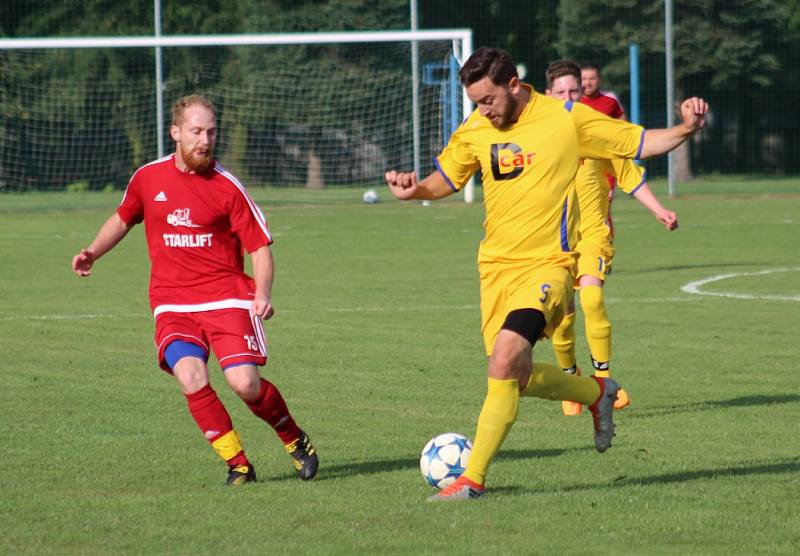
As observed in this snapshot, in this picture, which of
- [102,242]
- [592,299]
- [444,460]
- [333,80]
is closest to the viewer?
[444,460]

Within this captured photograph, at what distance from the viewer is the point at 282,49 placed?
39.2 metres

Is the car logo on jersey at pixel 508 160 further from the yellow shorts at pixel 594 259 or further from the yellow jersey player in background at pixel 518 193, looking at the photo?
the yellow shorts at pixel 594 259

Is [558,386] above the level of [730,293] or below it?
above

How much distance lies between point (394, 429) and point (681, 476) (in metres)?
1.89

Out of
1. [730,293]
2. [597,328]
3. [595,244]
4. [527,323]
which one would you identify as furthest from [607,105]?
[730,293]

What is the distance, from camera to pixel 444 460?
650cm

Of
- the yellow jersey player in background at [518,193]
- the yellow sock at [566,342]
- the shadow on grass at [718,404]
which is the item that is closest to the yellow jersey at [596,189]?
the yellow sock at [566,342]

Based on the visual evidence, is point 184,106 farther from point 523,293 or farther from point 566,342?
point 566,342

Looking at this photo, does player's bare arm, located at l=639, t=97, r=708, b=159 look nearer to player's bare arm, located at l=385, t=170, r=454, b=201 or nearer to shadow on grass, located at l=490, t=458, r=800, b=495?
player's bare arm, located at l=385, t=170, r=454, b=201

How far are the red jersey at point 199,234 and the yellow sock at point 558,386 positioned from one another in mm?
1357

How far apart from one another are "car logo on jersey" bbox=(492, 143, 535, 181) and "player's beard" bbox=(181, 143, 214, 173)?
4.15ft

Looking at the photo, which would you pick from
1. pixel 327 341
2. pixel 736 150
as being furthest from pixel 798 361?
pixel 736 150

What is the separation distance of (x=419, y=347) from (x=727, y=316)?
10.6ft

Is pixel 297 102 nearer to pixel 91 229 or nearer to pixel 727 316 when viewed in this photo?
pixel 91 229
